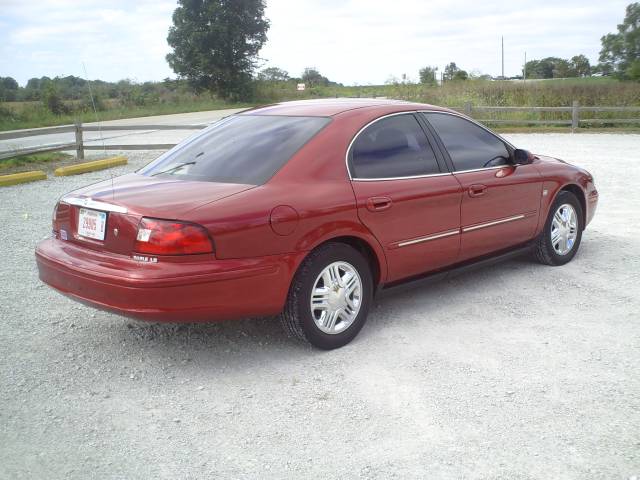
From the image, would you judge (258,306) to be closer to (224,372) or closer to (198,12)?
(224,372)

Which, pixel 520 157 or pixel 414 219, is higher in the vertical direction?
pixel 520 157

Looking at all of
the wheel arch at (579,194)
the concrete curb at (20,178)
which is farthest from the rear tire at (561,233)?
the concrete curb at (20,178)

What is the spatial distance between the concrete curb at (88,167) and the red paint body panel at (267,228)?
9.47 m

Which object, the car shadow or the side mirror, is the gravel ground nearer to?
the car shadow

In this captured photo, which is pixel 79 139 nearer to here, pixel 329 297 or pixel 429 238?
pixel 429 238

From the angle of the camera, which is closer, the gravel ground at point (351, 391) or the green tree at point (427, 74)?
the gravel ground at point (351, 391)

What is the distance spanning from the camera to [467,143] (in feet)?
17.6

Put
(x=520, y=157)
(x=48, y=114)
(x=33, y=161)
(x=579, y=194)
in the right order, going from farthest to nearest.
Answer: (x=48, y=114)
(x=33, y=161)
(x=579, y=194)
(x=520, y=157)

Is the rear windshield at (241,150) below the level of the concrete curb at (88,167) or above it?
above

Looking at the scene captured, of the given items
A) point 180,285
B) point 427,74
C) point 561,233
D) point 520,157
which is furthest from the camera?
point 427,74

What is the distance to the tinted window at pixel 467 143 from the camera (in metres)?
5.18

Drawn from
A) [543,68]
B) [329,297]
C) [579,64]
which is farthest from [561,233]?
[543,68]

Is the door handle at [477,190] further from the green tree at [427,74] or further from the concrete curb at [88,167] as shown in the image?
the green tree at [427,74]

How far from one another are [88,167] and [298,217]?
1099 cm
